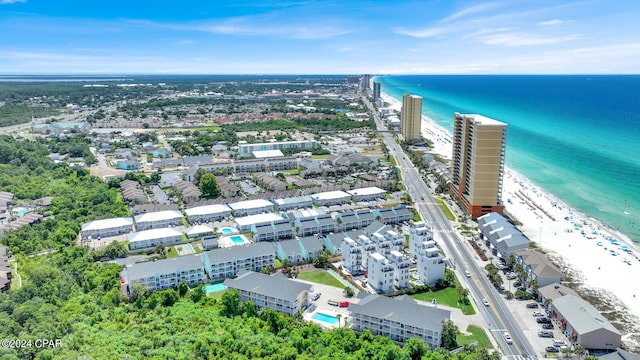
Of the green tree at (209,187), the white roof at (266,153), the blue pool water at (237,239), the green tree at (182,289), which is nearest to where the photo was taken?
the green tree at (182,289)

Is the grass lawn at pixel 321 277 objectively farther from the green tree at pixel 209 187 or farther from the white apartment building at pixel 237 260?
the green tree at pixel 209 187

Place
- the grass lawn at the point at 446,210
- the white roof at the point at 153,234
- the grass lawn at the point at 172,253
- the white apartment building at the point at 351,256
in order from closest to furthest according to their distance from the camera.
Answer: the white apartment building at the point at 351,256, the grass lawn at the point at 172,253, the white roof at the point at 153,234, the grass lawn at the point at 446,210

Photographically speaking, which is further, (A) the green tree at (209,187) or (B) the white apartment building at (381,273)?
(A) the green tree at (209,187)

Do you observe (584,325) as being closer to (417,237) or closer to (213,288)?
(417,237)

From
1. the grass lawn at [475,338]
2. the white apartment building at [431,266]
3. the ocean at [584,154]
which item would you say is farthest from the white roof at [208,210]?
the ocean at [584,154]

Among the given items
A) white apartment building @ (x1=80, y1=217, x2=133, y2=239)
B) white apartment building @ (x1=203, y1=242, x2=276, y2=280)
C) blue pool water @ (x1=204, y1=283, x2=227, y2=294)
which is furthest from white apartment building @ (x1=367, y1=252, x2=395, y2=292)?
white apartment building @ (x1=80, y1=217, x2=133, y2=239)

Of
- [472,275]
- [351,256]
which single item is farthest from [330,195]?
[472,275]
